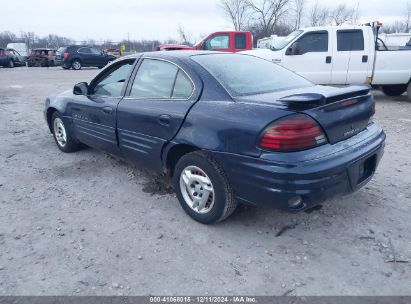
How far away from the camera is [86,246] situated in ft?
9.39

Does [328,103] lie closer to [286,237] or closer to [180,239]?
[286,237]

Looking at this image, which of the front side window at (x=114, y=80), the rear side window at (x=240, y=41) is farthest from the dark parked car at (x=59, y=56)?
the front side window at (x=114, y=80)

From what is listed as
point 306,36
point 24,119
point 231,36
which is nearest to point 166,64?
point 24,119

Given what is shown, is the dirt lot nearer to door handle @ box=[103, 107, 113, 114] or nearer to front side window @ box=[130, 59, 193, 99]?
door handle @ box=[103, 107, 113, 114]

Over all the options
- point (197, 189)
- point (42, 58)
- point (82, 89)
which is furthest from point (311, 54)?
point (42, 58)

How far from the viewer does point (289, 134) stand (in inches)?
96.3

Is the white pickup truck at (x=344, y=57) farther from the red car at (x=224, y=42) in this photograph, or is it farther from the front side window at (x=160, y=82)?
the front side window at (x=160, y=82)

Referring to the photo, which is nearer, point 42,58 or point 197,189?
point 197,189

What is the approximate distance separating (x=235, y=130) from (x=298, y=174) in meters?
0.57

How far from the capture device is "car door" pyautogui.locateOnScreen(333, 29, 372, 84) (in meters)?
8.75

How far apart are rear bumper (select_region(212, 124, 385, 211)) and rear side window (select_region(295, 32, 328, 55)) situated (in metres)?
6.66

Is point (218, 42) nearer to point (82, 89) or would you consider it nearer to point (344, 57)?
point (344, 57)

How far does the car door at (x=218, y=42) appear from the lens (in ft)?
44.9

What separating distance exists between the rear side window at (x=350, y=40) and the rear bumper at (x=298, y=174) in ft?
22.5
